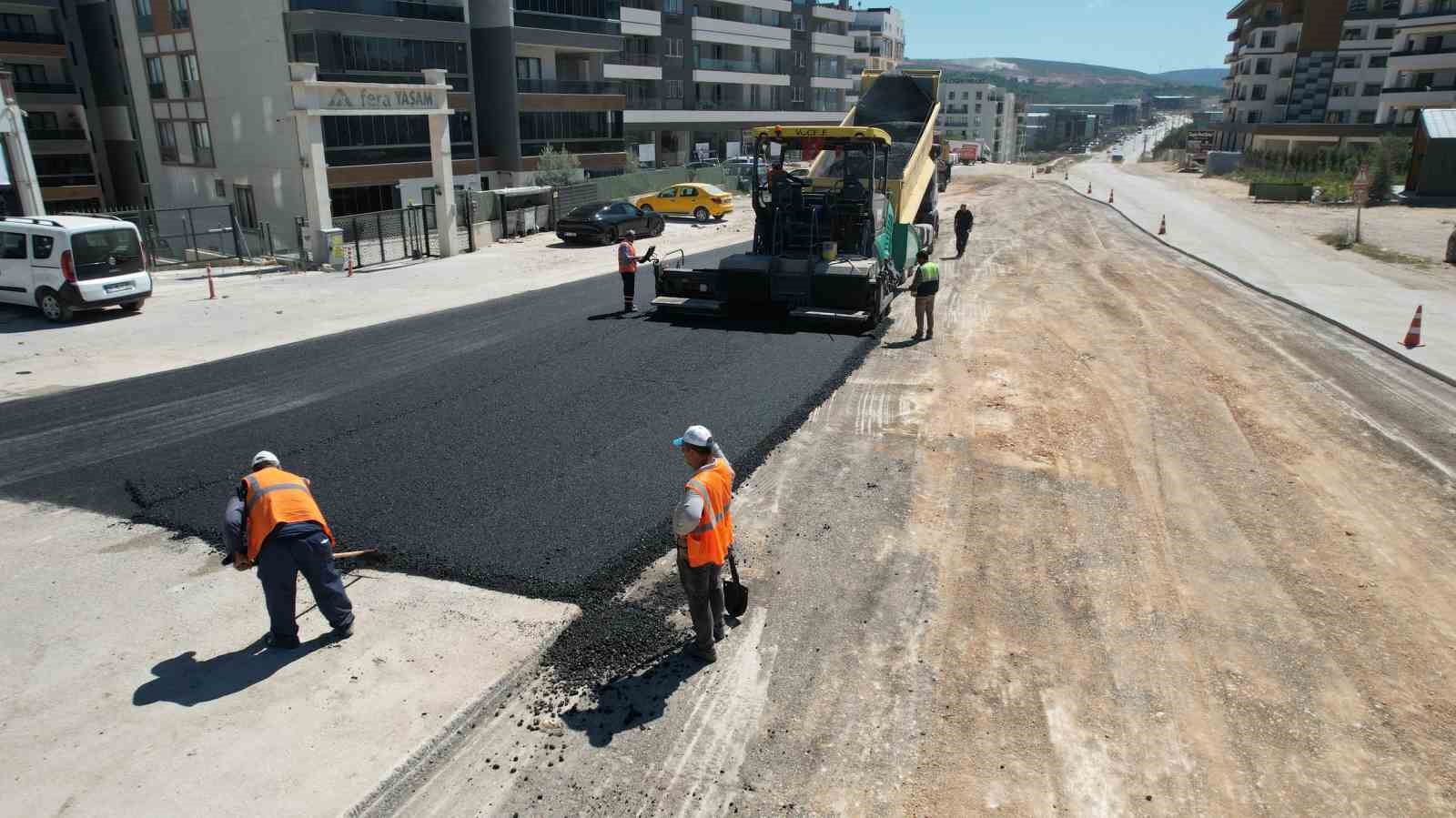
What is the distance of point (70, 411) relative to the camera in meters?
11.1

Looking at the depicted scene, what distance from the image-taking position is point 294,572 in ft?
19.2

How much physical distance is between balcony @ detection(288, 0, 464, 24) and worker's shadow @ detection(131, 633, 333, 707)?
34730 mm

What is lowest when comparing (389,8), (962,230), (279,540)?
(279,540)

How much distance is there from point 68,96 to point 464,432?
48591 mm

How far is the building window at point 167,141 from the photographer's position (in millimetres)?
34438

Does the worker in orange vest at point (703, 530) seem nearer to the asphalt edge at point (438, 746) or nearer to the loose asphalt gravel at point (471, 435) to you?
the loose asphalt gravel at point (471, 435)

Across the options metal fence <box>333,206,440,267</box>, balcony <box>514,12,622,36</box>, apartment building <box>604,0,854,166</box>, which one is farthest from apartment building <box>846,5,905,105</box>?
metal fence <box>333,206,440,267</box>

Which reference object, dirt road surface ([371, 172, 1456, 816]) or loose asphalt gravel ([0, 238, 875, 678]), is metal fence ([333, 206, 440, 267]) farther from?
dirt road surface ([371, 172, 1456, 816])

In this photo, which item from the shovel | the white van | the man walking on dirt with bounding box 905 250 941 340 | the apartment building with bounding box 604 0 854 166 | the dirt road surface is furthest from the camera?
the apartment building with bounding box 604 0 854 166


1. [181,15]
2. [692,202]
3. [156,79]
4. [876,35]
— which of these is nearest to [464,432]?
[692,202]

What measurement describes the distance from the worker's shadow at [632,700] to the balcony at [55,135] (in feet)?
170

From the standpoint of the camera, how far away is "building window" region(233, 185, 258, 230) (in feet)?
103

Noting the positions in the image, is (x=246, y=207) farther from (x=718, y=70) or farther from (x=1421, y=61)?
(x=1421, y=61)

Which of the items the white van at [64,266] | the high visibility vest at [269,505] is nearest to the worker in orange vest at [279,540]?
the high visibility vest at [269,505]
